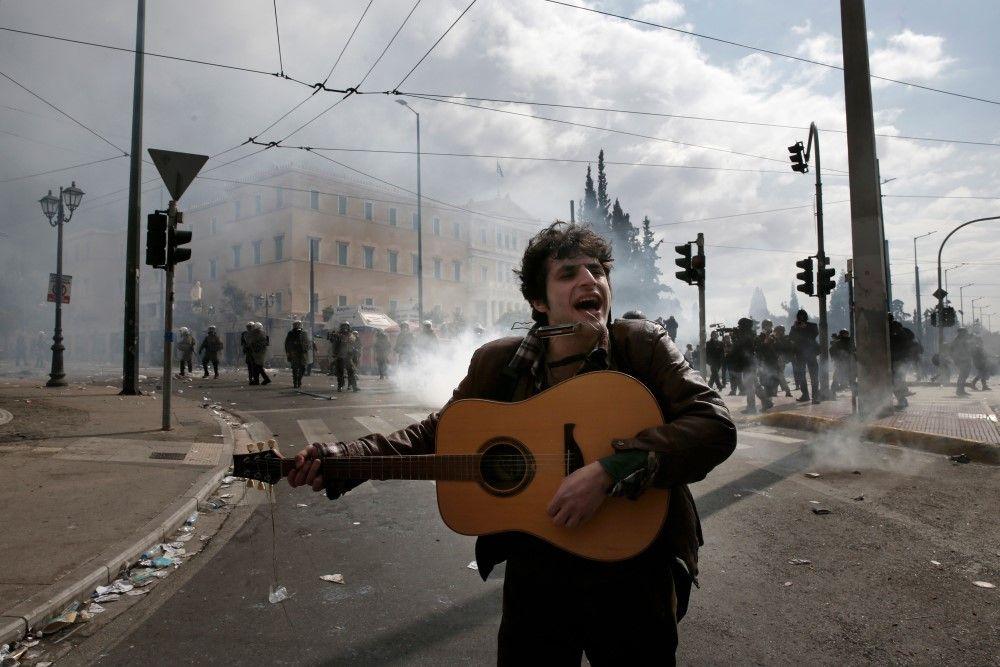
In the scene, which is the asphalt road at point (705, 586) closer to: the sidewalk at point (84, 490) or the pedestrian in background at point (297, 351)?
the sidewalk at point (84, 490)

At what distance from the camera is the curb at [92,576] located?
109 inches

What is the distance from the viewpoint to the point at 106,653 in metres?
2.73

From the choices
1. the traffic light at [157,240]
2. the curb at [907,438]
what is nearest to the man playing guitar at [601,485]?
the curb at [907,438]

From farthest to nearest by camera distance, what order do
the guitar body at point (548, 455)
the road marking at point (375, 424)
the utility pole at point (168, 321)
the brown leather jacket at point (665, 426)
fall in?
the road marking at point (375, 424) → the utility pole at point (168, 321) → the guitar body at point (548, 455) → the brown leather jacket at point (665, 426)

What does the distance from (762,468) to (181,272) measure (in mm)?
55135

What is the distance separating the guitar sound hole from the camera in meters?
1.70

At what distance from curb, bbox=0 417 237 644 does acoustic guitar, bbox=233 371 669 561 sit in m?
1.86

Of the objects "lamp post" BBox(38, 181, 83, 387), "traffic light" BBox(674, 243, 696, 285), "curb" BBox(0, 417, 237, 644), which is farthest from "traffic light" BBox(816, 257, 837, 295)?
"lamp post" BBox(38, 181, 83, 387)

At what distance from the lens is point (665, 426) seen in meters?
1.47

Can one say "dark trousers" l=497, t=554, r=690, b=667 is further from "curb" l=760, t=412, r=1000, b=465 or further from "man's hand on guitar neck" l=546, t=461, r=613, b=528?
"curb" l=760, t=412, r=1000, b=465

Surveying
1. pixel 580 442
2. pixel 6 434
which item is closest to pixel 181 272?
pixel 6 434

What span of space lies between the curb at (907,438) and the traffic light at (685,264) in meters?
3.89

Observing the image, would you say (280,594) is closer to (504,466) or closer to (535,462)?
(504,466)

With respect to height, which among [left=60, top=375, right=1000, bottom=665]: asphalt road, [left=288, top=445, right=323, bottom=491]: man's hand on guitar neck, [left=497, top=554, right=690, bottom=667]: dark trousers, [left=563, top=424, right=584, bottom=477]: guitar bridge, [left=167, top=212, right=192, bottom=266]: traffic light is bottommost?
[left=60, top=375, right=1000, bottom=665]: asphalt road
